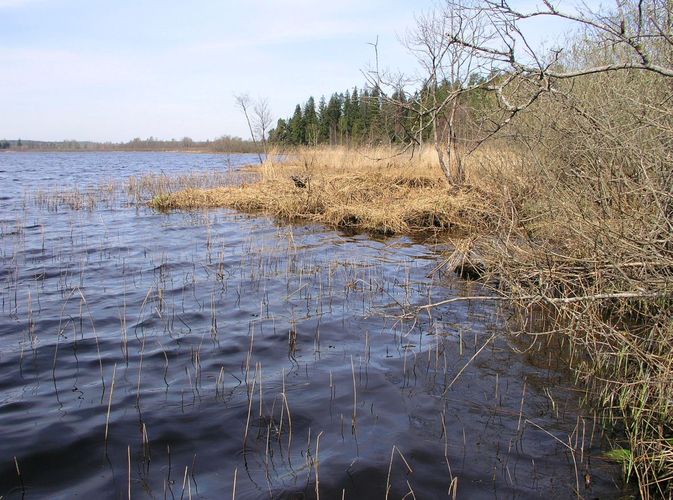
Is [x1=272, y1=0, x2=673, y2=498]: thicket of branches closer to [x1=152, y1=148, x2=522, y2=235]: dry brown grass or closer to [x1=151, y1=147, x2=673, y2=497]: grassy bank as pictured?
[x1=151, y1=147, x2=673, y2=497]: grassy bank

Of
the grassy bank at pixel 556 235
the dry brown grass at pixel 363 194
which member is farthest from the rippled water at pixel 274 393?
the dry brown grass at pixel 363 194

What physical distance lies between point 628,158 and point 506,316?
2451mm

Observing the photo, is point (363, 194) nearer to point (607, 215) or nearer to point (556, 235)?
point (556, 235)

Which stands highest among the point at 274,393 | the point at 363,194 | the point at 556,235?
the point at 363,194

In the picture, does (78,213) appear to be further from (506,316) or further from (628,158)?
(628,158)

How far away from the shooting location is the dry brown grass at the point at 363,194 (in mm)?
12586

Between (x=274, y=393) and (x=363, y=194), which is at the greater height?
(x=363, y=194)

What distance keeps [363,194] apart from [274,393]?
10.9m

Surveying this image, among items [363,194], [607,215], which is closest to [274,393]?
[607,215]

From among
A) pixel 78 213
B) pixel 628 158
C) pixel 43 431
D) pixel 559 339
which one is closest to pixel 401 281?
pixel 559 339

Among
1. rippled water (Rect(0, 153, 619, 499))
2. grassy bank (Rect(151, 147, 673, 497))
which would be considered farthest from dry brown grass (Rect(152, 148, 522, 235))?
rippled water (Rect(0, 153, 619, 499))

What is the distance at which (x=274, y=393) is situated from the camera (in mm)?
4531

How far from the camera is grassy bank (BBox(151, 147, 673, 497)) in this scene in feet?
12.5

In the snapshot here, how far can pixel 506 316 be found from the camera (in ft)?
21.4
